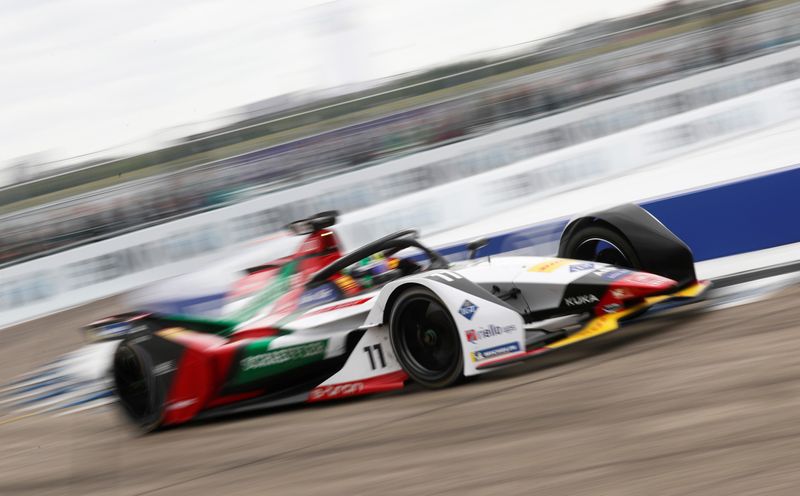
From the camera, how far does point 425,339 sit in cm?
480

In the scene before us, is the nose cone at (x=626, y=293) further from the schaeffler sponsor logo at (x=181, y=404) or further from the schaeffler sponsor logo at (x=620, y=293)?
the schaeffler sponsor logo at (x=181, y=404)

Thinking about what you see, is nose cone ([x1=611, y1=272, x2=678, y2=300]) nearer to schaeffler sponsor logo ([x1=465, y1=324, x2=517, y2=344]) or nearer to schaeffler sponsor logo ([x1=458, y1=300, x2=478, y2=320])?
schaeffler sponsor logo ([x1=465, y1=324, x2=517, y2=344])

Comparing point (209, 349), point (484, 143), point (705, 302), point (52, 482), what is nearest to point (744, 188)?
point (705, 302)

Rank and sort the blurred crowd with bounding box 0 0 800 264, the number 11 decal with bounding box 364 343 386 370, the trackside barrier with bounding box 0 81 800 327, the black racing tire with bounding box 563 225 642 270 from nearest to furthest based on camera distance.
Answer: the number 11 decal with bounding box 364 343 386 370 → the black racing tire with bounding box 563 225 642 270 → the trackside barrier with bounding box 0 81 800 327 → the blurred crowd with bounding box 0 0 800 264

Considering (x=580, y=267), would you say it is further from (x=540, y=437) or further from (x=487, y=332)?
(x=540, y=437)

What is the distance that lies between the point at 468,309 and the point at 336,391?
1.00m

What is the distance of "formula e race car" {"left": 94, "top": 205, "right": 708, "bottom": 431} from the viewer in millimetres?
4578

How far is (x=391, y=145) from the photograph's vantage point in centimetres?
1606

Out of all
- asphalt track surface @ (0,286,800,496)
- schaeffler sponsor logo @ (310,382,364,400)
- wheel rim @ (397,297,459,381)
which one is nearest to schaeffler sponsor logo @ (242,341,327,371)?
schaeffler sponsor logo @ (310,382,364,400)

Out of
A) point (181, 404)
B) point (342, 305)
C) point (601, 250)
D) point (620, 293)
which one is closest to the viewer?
point (620, 293)

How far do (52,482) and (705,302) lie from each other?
12.2 ft

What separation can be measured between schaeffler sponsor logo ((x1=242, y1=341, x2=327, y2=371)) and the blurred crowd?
9.91 m

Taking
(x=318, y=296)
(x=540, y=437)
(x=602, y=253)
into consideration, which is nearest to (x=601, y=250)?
(x=602, y=253)

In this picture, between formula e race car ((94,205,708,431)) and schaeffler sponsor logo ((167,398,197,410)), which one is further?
schaeffler sponsor logo ((167,398,197,410))
